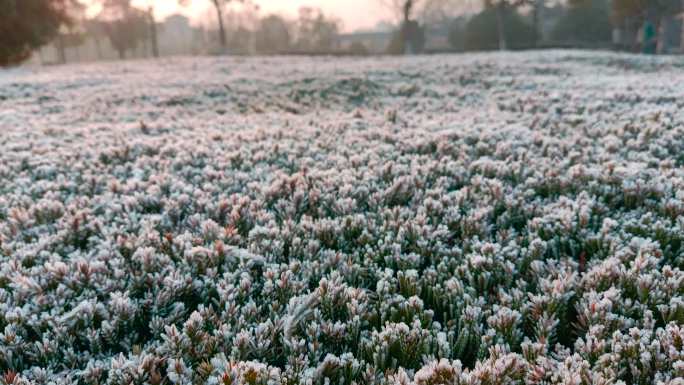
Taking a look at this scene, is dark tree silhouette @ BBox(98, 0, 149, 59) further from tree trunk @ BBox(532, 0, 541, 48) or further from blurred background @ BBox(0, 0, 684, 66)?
tree trunk @ BBox(532, 0, 541, 48)

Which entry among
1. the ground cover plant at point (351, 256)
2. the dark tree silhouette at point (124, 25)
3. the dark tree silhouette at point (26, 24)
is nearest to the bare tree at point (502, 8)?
the dark tree silhouette at point (26, 24)

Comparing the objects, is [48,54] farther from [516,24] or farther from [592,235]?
[592,235]

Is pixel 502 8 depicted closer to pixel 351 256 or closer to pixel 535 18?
pixel 535 18

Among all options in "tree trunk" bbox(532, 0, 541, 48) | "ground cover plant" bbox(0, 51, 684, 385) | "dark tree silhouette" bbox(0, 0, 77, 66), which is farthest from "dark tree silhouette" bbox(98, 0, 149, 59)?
"ground cover plant" bbox(0, 51, 684, 385)

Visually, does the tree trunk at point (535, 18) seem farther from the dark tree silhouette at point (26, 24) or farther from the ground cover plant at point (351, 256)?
the ground cover plant at point (351, 256)

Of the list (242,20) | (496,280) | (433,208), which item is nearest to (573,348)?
(496,280)
